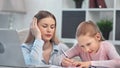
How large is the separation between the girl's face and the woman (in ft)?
0.78

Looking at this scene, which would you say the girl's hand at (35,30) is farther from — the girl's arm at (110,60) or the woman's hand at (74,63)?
the girl's arm at (110,60)

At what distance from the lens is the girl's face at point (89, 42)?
1716mm

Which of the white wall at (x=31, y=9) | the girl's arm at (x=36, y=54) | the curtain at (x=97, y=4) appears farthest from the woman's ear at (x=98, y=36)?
the white wall at (x=31, y=9)

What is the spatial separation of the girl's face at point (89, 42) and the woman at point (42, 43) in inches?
9.4

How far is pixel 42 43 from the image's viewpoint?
6.12ft

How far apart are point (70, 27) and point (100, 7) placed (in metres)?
0.46

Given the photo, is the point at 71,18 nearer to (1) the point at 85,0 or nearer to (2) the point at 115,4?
(1) the point at 85,0

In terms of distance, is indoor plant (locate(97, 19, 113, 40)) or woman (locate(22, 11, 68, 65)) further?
indoor plant (locate(97, 19, 113, 40))

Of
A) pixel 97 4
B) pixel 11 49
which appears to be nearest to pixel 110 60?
pixel 11 49

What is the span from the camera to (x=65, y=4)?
3.74 meters

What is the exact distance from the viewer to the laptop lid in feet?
4.53

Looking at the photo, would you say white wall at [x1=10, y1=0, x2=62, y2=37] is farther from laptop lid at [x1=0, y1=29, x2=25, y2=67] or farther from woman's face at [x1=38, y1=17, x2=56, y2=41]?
laptop lid at [x1=0, y1=29, x2=25, y2=67]

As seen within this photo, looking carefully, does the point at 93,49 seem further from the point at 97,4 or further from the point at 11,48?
the point at 97,4

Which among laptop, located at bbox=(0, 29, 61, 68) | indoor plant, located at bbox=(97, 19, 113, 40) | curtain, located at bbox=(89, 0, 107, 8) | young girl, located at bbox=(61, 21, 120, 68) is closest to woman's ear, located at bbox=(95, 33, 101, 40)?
young girl, located at bbox=(61, 21, 120, 68)
